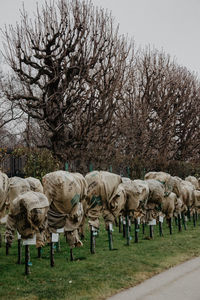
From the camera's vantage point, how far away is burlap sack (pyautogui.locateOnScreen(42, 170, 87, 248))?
402 inches

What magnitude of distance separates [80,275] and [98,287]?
1.07 m

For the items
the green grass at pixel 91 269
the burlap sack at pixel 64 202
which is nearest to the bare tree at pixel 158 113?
the green grass at pixel 91 269

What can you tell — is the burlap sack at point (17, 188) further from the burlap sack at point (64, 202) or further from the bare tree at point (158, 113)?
the bare tree at point (158, 113)

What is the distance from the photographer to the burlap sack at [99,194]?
12047 millimetres

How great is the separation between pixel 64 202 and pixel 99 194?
6.50ft

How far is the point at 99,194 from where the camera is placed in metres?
12.1

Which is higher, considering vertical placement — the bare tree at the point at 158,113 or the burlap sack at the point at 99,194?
the bare tree at the point at 158,113

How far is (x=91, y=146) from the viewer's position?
23062 millimetres

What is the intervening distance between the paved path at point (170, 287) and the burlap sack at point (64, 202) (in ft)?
7.76

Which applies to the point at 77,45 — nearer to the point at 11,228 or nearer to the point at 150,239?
the point at 150,239

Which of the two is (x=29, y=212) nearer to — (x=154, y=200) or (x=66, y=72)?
(x=154, y=200)

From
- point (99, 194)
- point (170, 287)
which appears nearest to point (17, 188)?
point (99, 194)

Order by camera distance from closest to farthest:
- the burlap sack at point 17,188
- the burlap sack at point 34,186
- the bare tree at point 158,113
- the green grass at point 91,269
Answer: the green grass at point 91,269 < the burlap sack at point 17,188 < the burlap sack at point 34,186 < the bare tree at point 158,113

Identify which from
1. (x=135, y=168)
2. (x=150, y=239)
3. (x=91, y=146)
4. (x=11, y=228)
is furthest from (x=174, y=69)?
(x=11, y=228)
